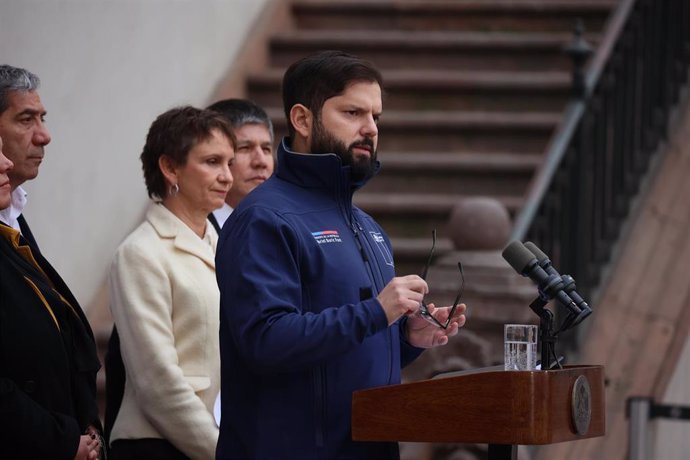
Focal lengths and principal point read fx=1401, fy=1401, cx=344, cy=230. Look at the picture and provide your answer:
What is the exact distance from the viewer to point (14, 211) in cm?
425

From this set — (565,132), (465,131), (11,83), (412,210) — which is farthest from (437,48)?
(11,83)

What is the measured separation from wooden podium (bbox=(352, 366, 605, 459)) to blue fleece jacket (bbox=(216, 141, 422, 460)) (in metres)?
0.14

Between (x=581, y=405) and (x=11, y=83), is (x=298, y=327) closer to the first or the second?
(x=581, y=405)

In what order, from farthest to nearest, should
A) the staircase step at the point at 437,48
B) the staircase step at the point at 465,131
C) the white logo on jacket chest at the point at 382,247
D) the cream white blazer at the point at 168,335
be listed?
1. the staircase step at the point at 437,48
2. the staircase step at the point at 465,131
3. the cream white blazer at the point at 168,335
4. the white logo on jacket chest at the point at 382,247

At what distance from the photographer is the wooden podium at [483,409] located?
11.4 ft

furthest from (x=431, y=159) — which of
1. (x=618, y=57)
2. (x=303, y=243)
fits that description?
(x=303, y=243)

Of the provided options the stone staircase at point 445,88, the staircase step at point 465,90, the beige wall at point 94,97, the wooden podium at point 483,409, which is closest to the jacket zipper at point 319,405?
the wooden podium at point 483,409

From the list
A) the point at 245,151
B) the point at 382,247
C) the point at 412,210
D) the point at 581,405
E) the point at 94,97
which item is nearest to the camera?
the point at 581,405

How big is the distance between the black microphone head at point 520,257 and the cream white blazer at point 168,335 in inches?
48.4

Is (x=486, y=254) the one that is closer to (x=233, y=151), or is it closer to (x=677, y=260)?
(x=677, y=260)

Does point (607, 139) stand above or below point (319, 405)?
above

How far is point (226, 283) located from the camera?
3766 millimetres

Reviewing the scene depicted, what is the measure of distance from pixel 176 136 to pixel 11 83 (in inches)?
26.1

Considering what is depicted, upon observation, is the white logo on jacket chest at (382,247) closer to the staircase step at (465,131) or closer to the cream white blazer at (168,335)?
the cream white blazer at (168,335)
